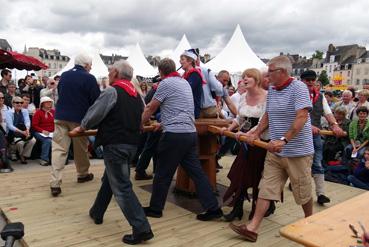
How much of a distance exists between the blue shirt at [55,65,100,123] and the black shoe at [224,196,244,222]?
2272 millimetres

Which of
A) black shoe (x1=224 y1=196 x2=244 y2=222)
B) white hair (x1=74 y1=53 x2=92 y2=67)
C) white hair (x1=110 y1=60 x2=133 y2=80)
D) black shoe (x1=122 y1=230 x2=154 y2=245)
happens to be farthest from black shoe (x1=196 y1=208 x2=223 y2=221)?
white hair (x1=74 y1=53 x2=92 y2=67)

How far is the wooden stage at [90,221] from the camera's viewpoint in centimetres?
342

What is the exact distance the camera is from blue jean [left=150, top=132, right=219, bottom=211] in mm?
3777

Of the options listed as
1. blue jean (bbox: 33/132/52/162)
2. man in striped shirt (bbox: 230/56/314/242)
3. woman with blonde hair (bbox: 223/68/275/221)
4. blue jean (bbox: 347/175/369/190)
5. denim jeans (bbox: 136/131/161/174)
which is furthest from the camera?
blue jean (bbox: 33/132/52/162)

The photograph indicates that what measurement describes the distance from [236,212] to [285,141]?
1.29 meters

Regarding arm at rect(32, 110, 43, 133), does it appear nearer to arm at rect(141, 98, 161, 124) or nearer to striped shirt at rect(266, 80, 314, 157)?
arm at rect(141, 98, 161, 124)

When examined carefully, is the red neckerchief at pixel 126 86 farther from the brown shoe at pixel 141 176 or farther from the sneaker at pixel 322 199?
the sneaker at pixel 322 199

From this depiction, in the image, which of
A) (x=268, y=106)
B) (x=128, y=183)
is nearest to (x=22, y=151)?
(x=128, y=183)

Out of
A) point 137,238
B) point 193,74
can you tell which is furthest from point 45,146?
point 137,238

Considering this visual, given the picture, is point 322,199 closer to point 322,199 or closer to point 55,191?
point 322,199

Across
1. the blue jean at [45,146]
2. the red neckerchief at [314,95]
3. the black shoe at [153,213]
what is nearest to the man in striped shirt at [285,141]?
the black shoe at [153,213]

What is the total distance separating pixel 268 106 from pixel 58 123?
281cm

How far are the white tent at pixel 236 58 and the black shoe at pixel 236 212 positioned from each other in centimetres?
1144

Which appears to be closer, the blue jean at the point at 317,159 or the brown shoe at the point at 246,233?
the brown shoe at the point at 246,233
